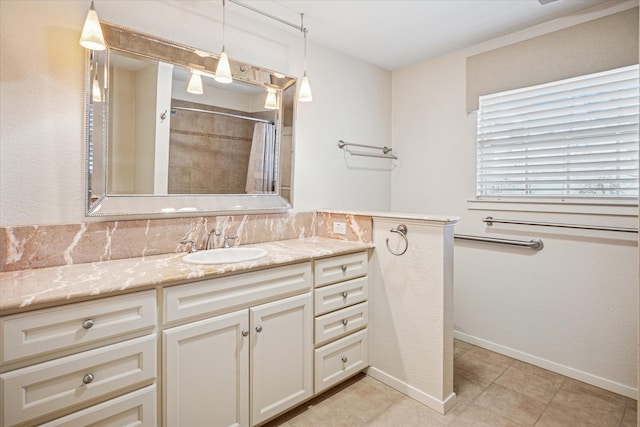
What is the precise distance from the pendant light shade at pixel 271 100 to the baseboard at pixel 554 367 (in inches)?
91.2

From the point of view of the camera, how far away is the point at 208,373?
4.81 ft

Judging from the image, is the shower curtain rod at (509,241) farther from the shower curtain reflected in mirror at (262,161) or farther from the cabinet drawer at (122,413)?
the cabinet drawer at (122,413)

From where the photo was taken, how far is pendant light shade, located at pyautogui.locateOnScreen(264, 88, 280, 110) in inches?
89.8

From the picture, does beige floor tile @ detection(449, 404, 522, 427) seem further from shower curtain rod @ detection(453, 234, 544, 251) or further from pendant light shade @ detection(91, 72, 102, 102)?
pendant light shade @ detection(91, 72, 102, 102)

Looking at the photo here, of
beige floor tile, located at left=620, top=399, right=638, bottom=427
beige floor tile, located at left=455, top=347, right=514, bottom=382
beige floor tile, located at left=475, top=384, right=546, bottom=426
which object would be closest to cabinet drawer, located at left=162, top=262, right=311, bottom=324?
beige floor tile, located at left=475, top=384, right=546, bottom=426

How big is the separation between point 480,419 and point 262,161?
200 centimetres

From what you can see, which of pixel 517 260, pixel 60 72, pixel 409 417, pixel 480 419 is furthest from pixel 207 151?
pixel 517 260

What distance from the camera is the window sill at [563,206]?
77.4 inches

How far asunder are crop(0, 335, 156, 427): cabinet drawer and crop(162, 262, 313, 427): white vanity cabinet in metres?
0.10

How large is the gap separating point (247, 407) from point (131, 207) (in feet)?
3.82

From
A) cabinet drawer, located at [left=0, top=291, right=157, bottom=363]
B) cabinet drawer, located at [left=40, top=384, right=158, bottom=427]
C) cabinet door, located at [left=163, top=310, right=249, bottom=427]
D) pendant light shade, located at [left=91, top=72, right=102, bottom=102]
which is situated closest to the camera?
cabinet drawer, located at [left=0, top=291, right=157, bottom=363]

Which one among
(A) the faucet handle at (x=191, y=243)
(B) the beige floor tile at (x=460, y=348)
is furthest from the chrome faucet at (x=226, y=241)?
(B) the beige floor tile at (x=460, y=348)

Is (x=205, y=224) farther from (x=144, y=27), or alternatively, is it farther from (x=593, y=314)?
(x=593, y=314)

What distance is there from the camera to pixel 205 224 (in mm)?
2006
